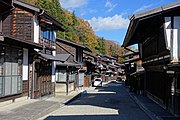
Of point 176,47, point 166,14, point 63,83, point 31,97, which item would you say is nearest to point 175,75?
point 176,47

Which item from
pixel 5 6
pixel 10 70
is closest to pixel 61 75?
pixel 10 70

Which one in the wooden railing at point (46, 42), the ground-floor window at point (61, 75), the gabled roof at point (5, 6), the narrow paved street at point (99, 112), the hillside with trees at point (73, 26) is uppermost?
the hillside with trees at point (73, 26)

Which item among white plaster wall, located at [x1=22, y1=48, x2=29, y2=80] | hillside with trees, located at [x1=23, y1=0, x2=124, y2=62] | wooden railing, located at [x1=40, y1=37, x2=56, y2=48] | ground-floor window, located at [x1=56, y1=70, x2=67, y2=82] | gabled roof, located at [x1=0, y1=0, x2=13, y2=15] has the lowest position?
ground-floor window, located at [x1=56, y1=70, x2=67, y2=82]

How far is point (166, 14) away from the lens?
1438 cm

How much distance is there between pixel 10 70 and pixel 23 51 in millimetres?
2583

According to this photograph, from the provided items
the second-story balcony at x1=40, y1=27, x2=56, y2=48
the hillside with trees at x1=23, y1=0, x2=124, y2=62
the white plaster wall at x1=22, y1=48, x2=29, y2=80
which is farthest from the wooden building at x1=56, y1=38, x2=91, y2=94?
the hillside with trees at x1=23, y1=0, x2=124, y2=62

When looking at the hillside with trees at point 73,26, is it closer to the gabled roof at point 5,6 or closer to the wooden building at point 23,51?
the wooden building at point 23,51

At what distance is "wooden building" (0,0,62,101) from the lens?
1625 cm

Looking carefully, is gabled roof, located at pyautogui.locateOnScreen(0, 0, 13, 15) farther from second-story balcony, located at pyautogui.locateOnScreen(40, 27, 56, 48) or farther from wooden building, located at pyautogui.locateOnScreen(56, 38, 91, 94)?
wooden building, located at pyautogui.locateOnScreen(56, 38, 91, 94)

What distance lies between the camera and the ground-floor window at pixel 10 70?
616 inches

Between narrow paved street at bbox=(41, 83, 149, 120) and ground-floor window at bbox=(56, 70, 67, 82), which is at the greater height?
ground-floor window at bbox=(56, 70, 67, 82)

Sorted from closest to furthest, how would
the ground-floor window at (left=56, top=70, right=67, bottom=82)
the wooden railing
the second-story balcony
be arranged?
the wooden railing, the second-story balcony, the ground-floor window at (left=56, top=70, right=67, bottom=82)

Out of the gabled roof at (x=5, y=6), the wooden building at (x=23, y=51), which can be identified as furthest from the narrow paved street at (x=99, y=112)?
the gabled roof at (x=5, y=6)

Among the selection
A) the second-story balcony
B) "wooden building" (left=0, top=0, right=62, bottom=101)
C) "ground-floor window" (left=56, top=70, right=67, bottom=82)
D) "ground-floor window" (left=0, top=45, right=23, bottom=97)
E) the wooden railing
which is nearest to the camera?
"ground-floor window" (left=0, top=45, right=23, bottom=97)
